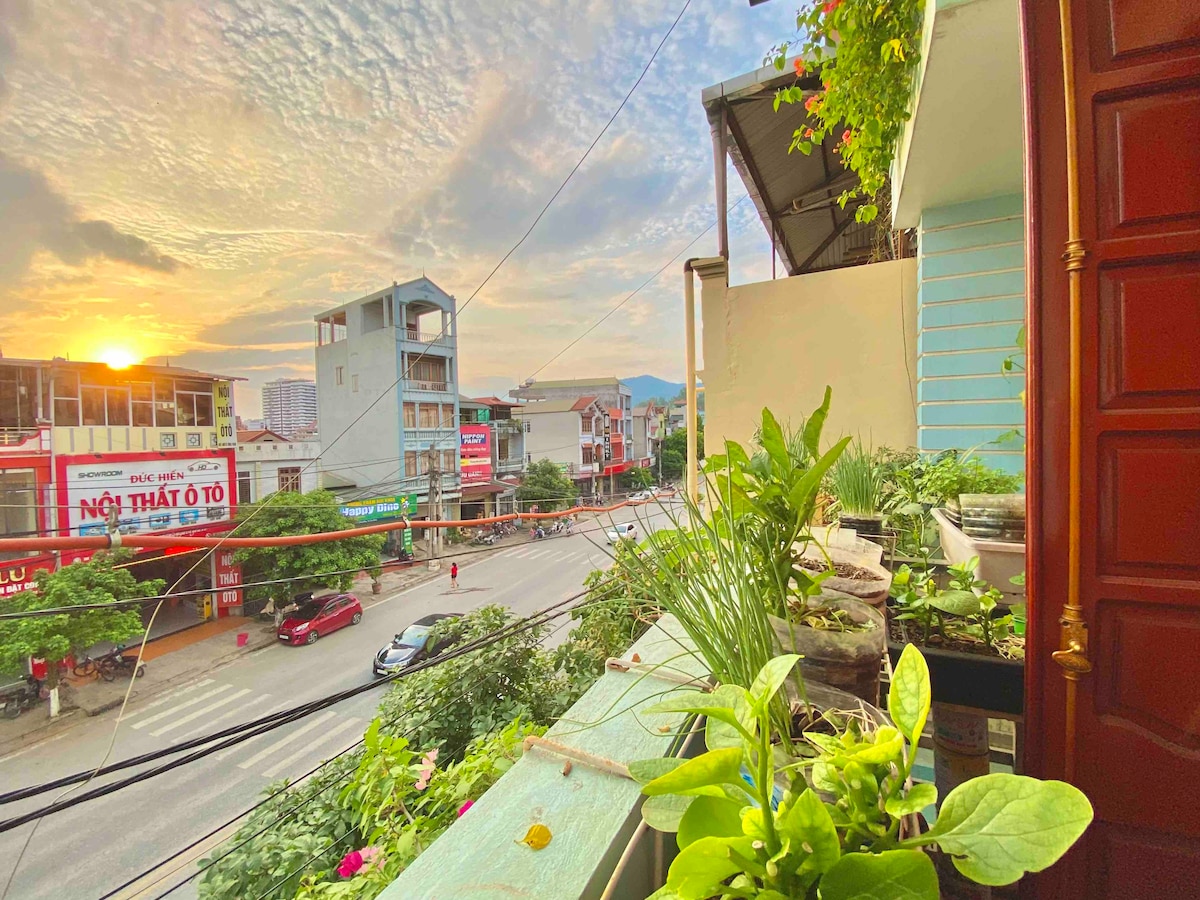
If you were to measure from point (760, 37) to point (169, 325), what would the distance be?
253 inches

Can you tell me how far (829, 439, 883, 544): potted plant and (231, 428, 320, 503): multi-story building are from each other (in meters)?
5.02

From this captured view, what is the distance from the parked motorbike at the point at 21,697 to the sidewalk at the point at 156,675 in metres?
0.05

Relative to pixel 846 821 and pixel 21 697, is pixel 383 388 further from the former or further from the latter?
pixel 846 821

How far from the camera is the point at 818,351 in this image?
293cm

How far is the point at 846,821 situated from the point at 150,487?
6345 millimetres

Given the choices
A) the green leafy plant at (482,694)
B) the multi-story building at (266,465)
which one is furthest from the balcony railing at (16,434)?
the green leafy plant at (482,694)

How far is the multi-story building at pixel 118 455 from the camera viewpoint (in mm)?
3566

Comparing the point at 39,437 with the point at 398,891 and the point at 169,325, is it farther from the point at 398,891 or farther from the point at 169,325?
the point at 398,891

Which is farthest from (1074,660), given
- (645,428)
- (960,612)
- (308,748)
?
(645,428)

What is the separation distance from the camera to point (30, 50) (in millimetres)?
3203

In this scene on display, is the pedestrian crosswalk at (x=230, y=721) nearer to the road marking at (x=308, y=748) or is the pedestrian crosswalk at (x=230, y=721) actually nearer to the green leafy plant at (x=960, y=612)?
the road marking at (x=308, y=748)

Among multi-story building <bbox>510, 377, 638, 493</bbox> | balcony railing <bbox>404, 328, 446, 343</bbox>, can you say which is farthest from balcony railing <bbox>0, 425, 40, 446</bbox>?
multi-story building <bbox>510, 377, 638, 493</bbox>

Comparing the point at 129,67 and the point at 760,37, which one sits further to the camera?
the point at 129,67

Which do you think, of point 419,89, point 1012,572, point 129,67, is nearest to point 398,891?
point 1012,572
